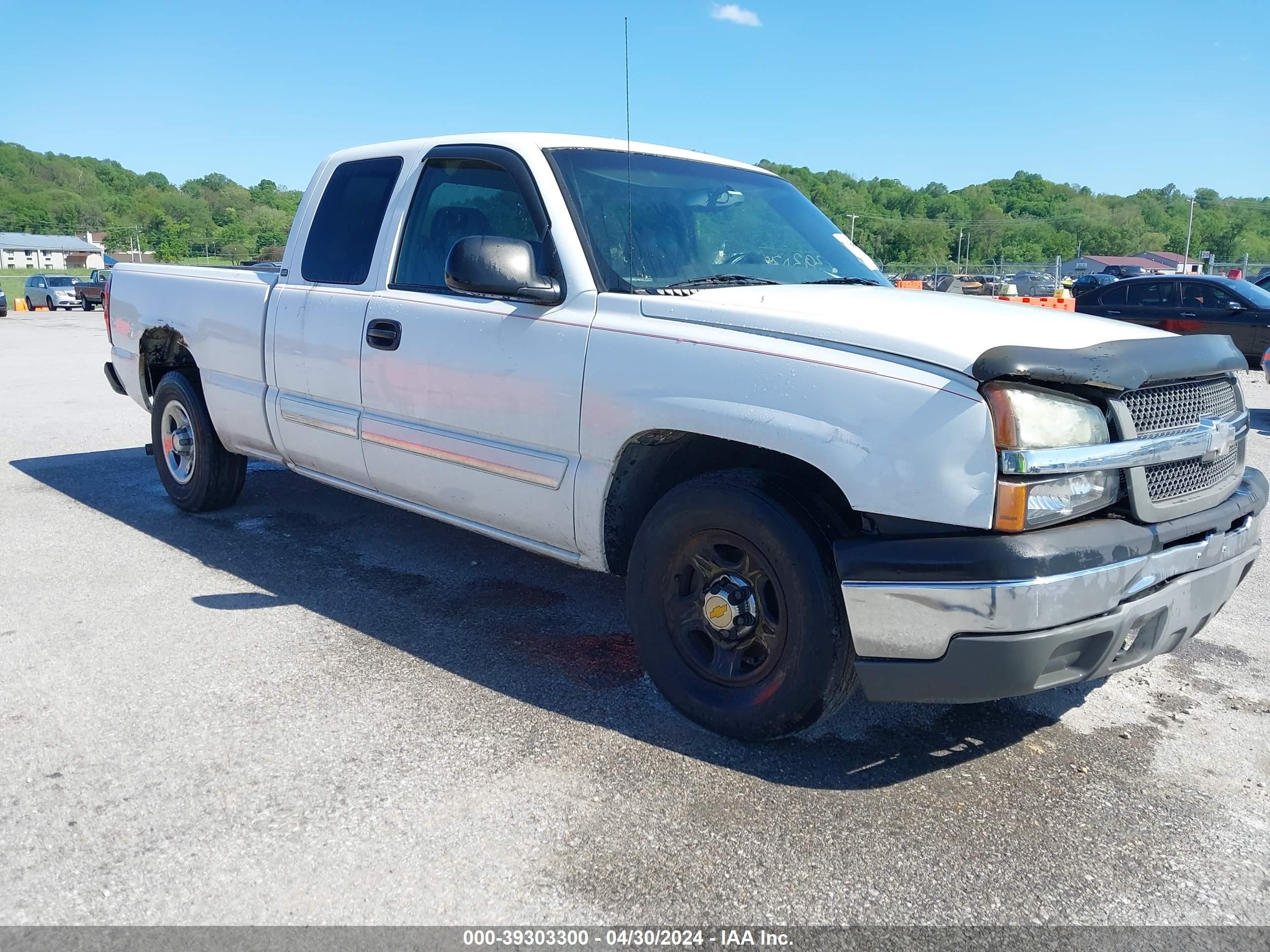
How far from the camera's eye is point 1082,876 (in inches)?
103

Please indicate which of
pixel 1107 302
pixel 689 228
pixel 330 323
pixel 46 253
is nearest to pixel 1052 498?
pixel 689 228

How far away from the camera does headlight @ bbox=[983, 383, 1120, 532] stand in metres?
2.63

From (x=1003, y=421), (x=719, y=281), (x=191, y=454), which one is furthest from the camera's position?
(x=191, y=454)

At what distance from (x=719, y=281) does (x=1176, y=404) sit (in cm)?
156

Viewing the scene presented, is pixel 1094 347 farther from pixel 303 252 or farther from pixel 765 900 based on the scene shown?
pixel 303 252

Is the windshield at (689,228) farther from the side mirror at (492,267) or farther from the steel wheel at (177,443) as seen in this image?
the steel wheel at (177,443)

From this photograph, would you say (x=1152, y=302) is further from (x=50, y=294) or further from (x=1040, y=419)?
(x=50, y=294)

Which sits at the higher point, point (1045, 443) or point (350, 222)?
point (350, 222)

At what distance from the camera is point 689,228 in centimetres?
391

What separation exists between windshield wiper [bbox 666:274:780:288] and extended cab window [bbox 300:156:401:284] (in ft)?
5.28

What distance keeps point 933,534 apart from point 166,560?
4013 mm

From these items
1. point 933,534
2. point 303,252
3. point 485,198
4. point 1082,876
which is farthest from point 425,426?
point 1082,876

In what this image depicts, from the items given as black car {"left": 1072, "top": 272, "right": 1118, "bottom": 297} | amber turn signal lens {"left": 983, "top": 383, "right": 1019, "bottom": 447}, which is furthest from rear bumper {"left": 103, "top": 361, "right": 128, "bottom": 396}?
black car {"left": 1072, "top": 272, "right": 1118, "bottom": 297}

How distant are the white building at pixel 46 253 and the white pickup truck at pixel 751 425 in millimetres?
126215
